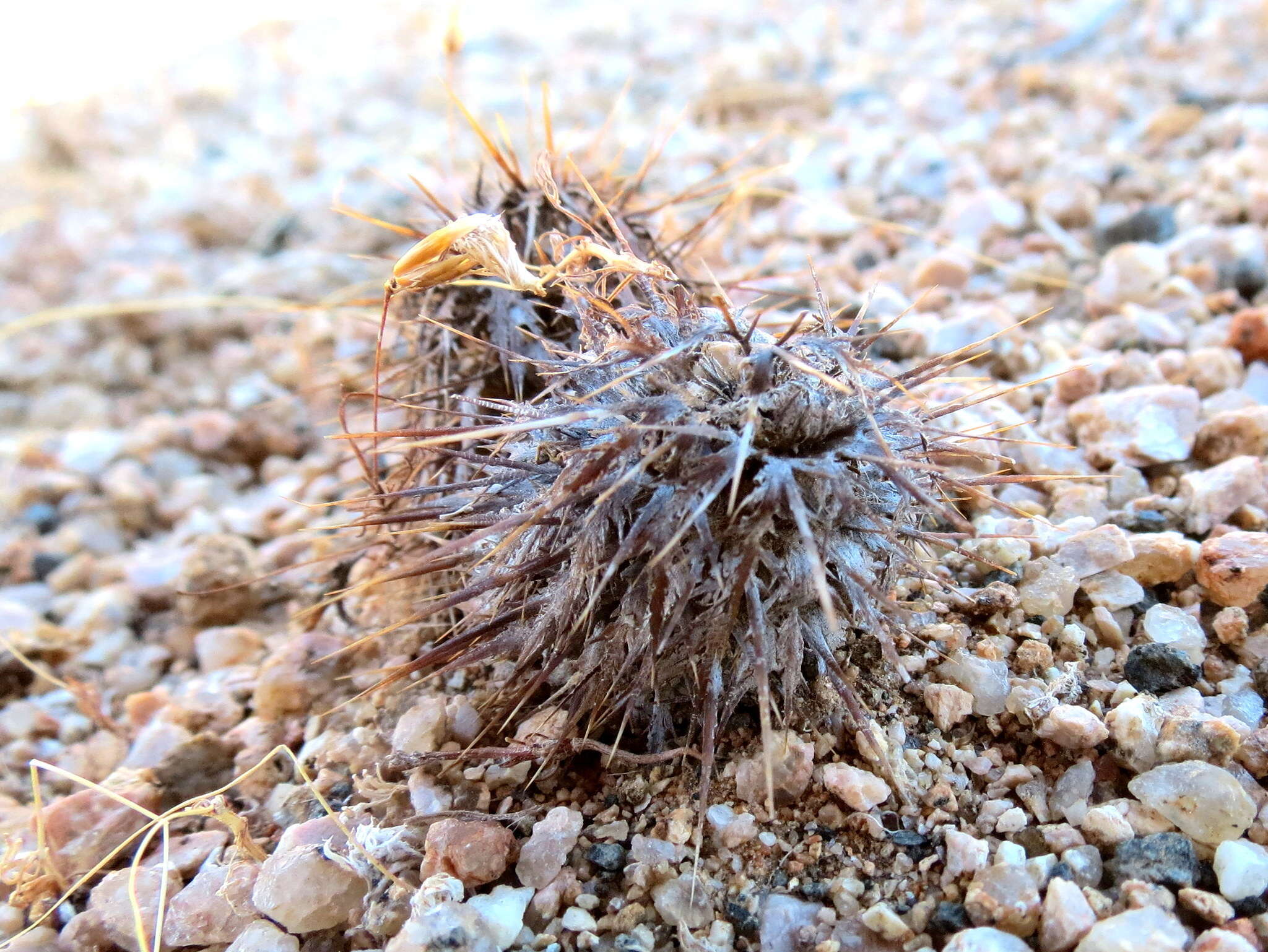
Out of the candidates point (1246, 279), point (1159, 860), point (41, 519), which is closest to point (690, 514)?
point (1159, 860)

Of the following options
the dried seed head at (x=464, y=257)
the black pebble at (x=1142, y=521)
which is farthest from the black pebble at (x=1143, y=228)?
the dried seed head at (x=464, y=257)

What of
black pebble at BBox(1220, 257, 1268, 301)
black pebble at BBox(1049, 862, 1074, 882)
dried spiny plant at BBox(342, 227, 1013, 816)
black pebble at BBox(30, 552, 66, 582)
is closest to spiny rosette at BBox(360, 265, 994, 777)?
dried spiny plant at BBox(342, 227, 1013, 816)

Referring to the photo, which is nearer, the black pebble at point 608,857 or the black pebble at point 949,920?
the black pebble at point 949,920

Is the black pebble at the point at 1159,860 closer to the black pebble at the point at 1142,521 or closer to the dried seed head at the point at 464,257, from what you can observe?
the black pebble at the point at 1142,521

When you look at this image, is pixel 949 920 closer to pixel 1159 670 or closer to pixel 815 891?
pixel 815 891

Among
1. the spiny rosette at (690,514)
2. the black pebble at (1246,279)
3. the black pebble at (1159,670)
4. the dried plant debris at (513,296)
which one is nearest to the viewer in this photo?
the spiny rosette at (690,514)

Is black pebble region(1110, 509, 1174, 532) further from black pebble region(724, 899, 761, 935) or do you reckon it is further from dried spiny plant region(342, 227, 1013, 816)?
black pebble region(724, 899, 761, 935)
